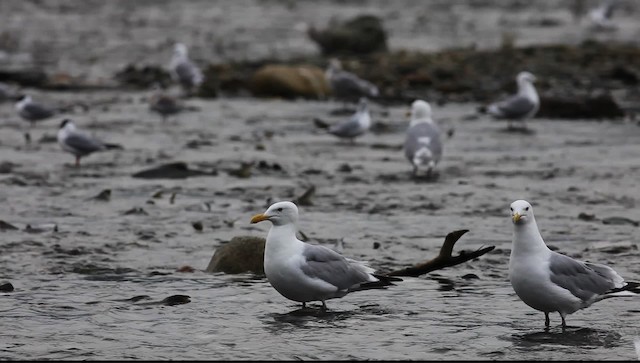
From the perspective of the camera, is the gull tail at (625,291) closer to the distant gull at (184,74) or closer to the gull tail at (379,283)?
the gull tail at (379,283)

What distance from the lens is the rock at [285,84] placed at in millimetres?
24703

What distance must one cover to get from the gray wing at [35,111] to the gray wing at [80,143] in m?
3.30

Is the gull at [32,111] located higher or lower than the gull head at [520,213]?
higher

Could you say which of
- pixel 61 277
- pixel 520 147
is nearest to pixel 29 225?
pixel 61 277

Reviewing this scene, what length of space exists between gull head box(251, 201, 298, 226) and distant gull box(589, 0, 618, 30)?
27579 millimetres

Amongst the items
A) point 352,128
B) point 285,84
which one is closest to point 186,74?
point 285,84

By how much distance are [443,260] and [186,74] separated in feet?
49.8

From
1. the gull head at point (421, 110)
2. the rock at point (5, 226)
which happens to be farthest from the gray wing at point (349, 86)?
the rock at point (5, 226)

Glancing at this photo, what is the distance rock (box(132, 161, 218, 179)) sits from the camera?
53.3ft

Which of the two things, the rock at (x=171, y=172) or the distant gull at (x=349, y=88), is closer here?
the rock at (x=171, y=172)

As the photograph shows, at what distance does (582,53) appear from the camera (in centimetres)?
2845

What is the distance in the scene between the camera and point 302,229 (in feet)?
42.8

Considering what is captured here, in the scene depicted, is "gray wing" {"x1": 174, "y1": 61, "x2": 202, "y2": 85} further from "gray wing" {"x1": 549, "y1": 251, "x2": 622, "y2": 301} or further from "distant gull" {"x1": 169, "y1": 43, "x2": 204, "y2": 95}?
"gray wing" {"x1": 549, "y1": 251, "x2": 622, "y2": 301}

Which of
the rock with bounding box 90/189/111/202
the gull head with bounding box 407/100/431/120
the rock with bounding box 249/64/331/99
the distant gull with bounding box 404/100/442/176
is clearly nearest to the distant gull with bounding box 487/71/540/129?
the gull head with bounding box 407/100/431/120
